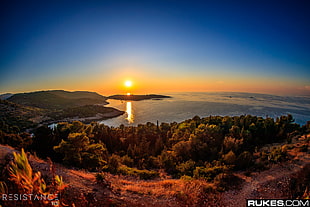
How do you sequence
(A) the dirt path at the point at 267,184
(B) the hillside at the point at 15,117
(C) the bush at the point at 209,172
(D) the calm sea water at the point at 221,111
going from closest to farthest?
(A) the dirt path at the point at 267,184, (C) the bush at the point at 209,172, (B) the hillside at the point at 15,117, (D) the calm sea water at the point at 221,111

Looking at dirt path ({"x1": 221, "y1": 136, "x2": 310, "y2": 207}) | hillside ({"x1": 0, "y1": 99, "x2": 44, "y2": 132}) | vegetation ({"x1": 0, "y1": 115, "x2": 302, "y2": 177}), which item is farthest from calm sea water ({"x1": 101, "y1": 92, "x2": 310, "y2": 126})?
dirt path ({"x1": 221, "y1": 136, "x2": 310, "y2": 207})

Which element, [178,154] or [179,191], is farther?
[178,154]

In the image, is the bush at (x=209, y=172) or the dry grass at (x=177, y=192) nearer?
the dry grass at (x=177, y=192)

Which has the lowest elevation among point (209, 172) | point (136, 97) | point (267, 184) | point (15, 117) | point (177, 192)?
A: point (15, 117)

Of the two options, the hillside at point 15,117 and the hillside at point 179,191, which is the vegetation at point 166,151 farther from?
the hillside at point 15,117

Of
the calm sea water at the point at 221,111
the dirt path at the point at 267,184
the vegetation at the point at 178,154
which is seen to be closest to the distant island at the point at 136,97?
the calm sea water at the point at 221,111

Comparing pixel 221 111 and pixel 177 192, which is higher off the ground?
pixel 177 192

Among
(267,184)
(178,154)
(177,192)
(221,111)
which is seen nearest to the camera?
(177,192)

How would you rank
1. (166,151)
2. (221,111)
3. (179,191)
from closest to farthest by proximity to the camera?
(179,191) → (166,151) → (221,111)

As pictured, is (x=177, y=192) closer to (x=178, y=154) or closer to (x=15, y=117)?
(x=178, y=154)

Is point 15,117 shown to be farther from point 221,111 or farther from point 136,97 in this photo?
point 136,97

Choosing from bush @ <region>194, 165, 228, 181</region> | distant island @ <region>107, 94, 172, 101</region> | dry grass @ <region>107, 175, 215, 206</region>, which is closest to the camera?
dry grass @ <region>107, 175, 215, 206</region>

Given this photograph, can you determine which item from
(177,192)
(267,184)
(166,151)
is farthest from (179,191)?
(166,151)

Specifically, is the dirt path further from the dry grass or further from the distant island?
the distant island
